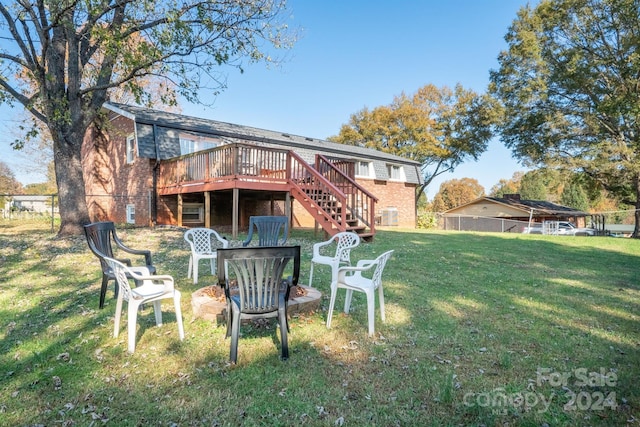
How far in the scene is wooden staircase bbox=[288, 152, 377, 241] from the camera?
30.0 feet

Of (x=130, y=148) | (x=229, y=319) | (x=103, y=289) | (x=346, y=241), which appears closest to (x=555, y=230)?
(x=346, y=241)

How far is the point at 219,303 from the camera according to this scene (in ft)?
12.0

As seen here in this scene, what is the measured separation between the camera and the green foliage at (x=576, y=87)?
17125 mm

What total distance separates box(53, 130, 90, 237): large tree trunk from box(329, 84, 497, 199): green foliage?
2432 cm

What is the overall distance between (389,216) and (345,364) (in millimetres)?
18663

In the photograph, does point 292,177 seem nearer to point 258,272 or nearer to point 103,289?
point 103,289

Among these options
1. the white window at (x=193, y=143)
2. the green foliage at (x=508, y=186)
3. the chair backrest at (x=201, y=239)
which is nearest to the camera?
the chair backrest at (x=201, y=239)

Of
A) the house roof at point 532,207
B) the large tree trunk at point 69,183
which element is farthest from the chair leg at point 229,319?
the house roof at point 532,207

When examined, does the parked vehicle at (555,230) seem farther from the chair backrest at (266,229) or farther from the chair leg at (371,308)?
the chair leg at (371,308)

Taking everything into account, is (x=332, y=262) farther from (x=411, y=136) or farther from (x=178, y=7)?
(x=411, y=136)

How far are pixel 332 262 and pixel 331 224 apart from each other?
191 inches

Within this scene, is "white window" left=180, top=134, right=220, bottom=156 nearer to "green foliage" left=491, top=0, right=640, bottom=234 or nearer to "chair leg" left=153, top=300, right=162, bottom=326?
"chair leg" left=153, top=300, right=162, bottom=326

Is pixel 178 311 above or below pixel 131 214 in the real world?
below

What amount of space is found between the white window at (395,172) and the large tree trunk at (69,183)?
16418 mm
